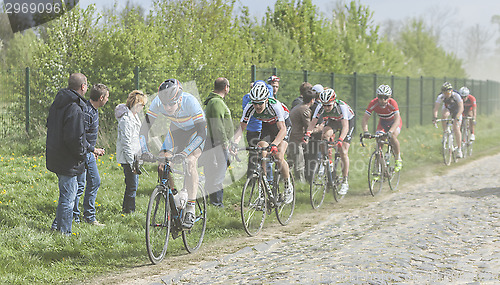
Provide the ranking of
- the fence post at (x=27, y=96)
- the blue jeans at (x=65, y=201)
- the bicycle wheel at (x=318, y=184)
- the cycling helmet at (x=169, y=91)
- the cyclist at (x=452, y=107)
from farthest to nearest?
the cyclist at (x=452, y=107)
the fence post at (x=27, y=96)
the bicycle wheel at (x=318, y=184)
the blue jeans at (x=65, y=201)
the cycling helmet at (x=169, y=91)

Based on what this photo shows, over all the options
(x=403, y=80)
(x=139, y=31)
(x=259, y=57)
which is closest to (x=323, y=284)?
(x=139, y=31)

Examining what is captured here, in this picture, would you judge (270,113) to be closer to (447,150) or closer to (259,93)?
(259,93)

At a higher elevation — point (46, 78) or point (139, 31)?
point (139, 31)

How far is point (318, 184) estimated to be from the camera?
1075cm

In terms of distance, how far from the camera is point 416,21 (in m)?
43.3

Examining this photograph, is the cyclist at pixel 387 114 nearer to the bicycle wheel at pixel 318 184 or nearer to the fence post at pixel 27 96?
Result: the bicycle wheel at pixel 318 184

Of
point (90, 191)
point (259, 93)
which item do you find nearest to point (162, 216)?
point (90, 191)

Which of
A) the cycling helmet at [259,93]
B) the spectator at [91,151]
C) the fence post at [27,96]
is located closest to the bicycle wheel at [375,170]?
the cycling helmet at [259,93]

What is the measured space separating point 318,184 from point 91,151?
4.57 metres

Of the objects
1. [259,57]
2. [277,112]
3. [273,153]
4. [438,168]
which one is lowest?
[438,168]

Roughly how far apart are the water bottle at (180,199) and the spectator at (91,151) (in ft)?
4.09

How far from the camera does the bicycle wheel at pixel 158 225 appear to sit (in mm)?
6631

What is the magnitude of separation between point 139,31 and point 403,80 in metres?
14.5

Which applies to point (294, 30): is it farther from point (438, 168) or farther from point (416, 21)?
point (416, 21)
